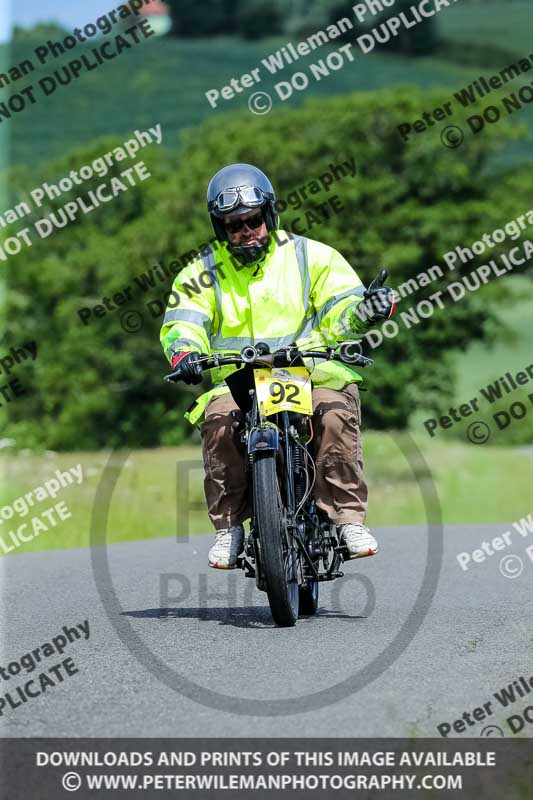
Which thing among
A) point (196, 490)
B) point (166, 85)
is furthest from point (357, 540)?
point (166, 85)

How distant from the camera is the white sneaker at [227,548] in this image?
7.17 meters

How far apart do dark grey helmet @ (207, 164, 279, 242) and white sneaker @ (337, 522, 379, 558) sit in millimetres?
1610

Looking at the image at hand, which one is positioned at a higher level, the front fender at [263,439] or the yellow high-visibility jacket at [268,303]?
the yellow high-visibility jacket at [268,303]

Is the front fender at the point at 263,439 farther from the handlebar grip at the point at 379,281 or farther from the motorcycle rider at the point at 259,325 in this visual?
the handlebar grip at the point at 379,281

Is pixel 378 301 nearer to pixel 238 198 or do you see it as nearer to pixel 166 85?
pixel 238 198

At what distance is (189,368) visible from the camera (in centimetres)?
694

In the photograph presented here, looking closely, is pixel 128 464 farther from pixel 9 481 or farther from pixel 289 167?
pixel 289 167

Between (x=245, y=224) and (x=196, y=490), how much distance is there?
1234 cm

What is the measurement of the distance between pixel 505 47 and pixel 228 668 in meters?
121

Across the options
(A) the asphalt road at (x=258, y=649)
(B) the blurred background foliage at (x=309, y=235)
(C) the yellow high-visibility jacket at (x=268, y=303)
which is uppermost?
(B) the blurred background foliage at (x=309, y=235)

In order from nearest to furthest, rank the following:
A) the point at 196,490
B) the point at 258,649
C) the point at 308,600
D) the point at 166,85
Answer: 1. the point at 258,649
2. the point at 308,600
3. the point at 196,490
4. the point at 166,85

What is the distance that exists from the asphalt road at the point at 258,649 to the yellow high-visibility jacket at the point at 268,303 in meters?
1.28

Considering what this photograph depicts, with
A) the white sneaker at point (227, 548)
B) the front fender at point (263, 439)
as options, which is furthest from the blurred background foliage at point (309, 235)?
the front fender at point (263, 439)
